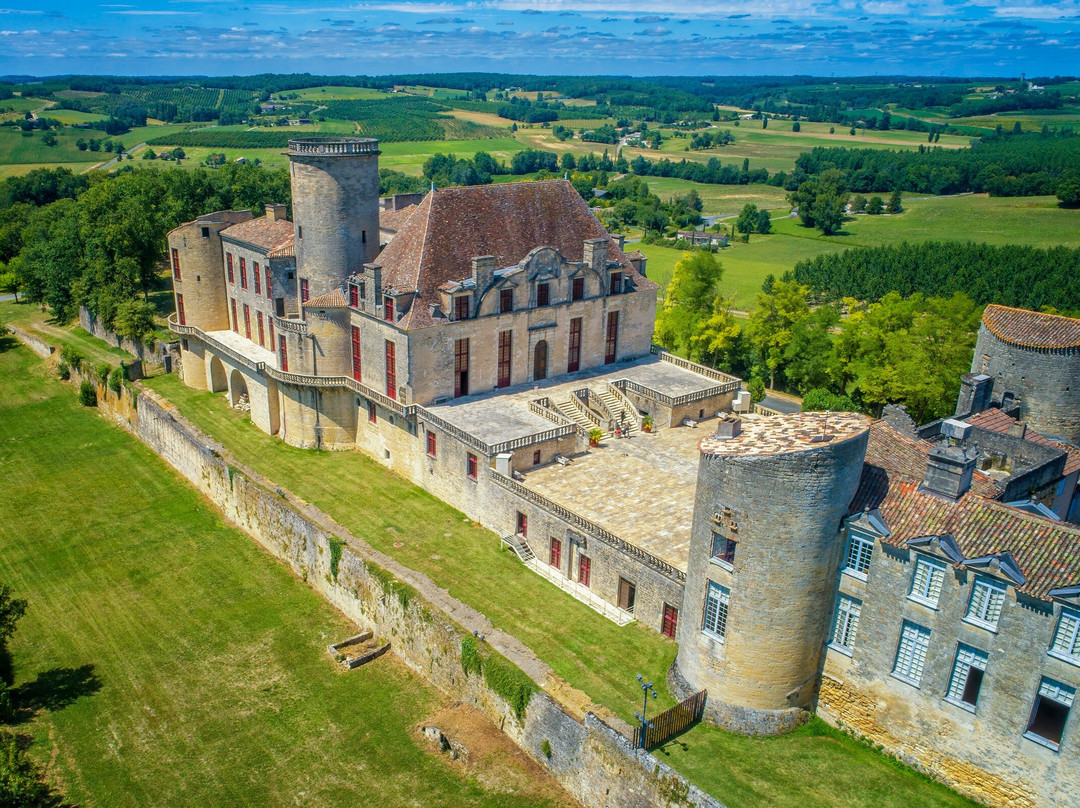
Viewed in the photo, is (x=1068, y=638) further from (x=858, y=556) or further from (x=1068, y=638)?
(x=858, y=556)

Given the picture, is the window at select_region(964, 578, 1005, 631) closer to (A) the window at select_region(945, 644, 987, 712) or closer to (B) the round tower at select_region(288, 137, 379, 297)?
(A) the window at select_region(945, 644, 987, 712)

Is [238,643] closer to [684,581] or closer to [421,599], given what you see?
[421,599]

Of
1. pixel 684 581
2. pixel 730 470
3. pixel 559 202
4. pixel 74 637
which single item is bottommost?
pixel 74 637

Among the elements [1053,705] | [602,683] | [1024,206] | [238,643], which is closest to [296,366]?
[238,643]

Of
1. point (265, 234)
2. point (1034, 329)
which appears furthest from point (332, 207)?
point (1034, 329)

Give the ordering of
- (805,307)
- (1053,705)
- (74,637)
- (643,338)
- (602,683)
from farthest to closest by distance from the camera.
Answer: (805,307)
(643,338)
(74,637)
(602,683)
(1053,705)

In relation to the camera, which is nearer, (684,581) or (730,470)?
(730,470)
